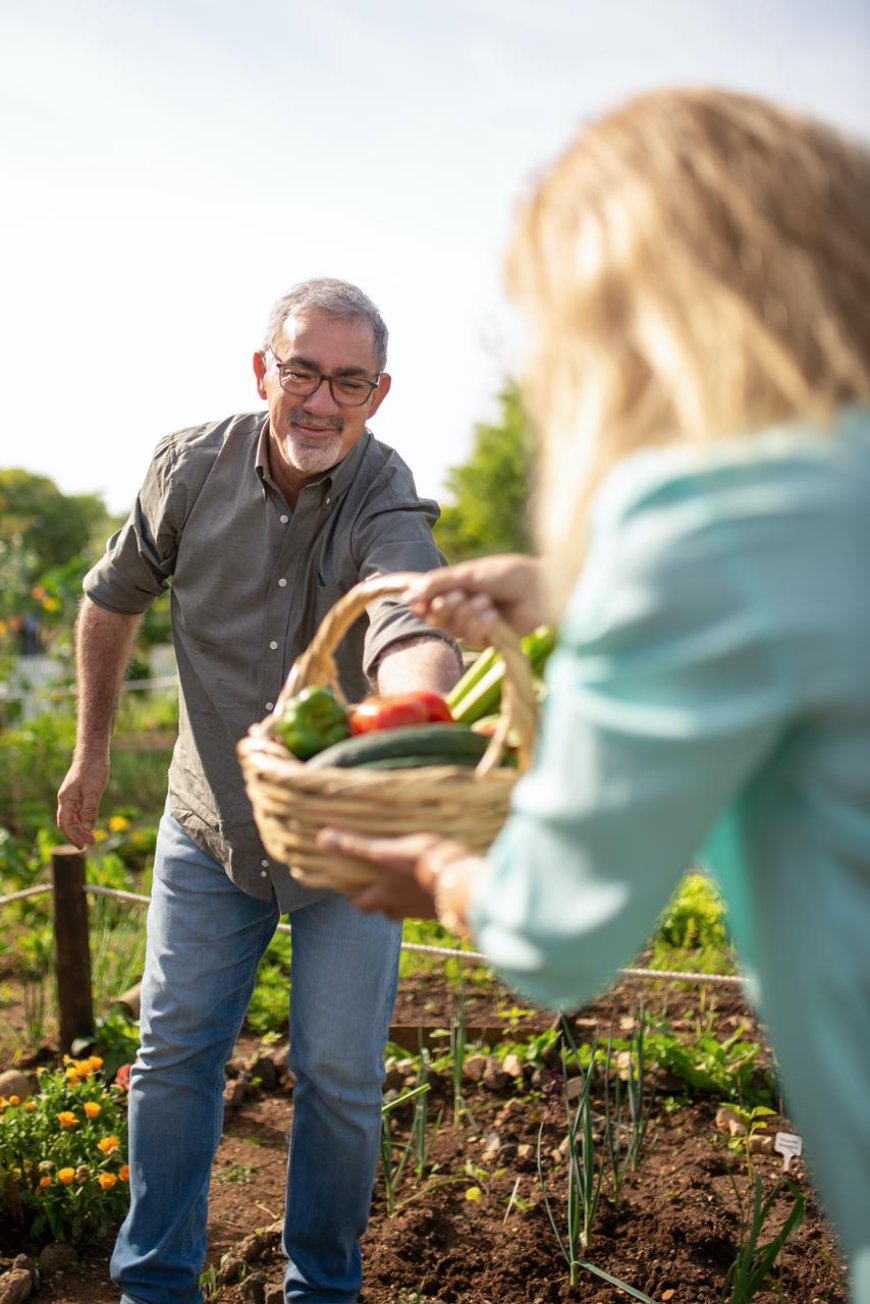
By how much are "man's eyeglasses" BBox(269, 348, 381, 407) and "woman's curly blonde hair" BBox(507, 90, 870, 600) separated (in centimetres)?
172

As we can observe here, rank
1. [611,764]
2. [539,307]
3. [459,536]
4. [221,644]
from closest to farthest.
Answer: [611,764], [539,307], [221,644], [459,536]

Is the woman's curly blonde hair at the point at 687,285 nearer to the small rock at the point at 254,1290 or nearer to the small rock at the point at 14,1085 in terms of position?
the small rock at the point at 254,1290

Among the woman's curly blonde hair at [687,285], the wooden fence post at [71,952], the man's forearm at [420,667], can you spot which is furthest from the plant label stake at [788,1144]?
the woman's curly blonde hair at [687,285]

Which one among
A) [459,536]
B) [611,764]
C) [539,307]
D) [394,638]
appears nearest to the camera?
[611,764]

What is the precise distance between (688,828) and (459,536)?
3420 cm

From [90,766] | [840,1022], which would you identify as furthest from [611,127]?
[90,766]

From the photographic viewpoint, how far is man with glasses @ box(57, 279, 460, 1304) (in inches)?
111

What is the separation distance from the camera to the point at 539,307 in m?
1.32

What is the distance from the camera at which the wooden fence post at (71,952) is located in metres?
4.06

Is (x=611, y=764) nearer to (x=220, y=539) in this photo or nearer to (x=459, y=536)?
(x=220, y=539)

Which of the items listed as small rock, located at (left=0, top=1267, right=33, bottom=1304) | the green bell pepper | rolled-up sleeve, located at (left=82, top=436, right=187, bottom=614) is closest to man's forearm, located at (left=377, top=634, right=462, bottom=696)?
the green bell pepper

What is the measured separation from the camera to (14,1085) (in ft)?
12.2

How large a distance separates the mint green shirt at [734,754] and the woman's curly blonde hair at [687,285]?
5cm

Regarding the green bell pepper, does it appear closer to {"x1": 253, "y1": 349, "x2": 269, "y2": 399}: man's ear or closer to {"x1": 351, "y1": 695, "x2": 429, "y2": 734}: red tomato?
{"x1": 351, "y1": 695, "x2": 429, "y2": 734}: red tomato
